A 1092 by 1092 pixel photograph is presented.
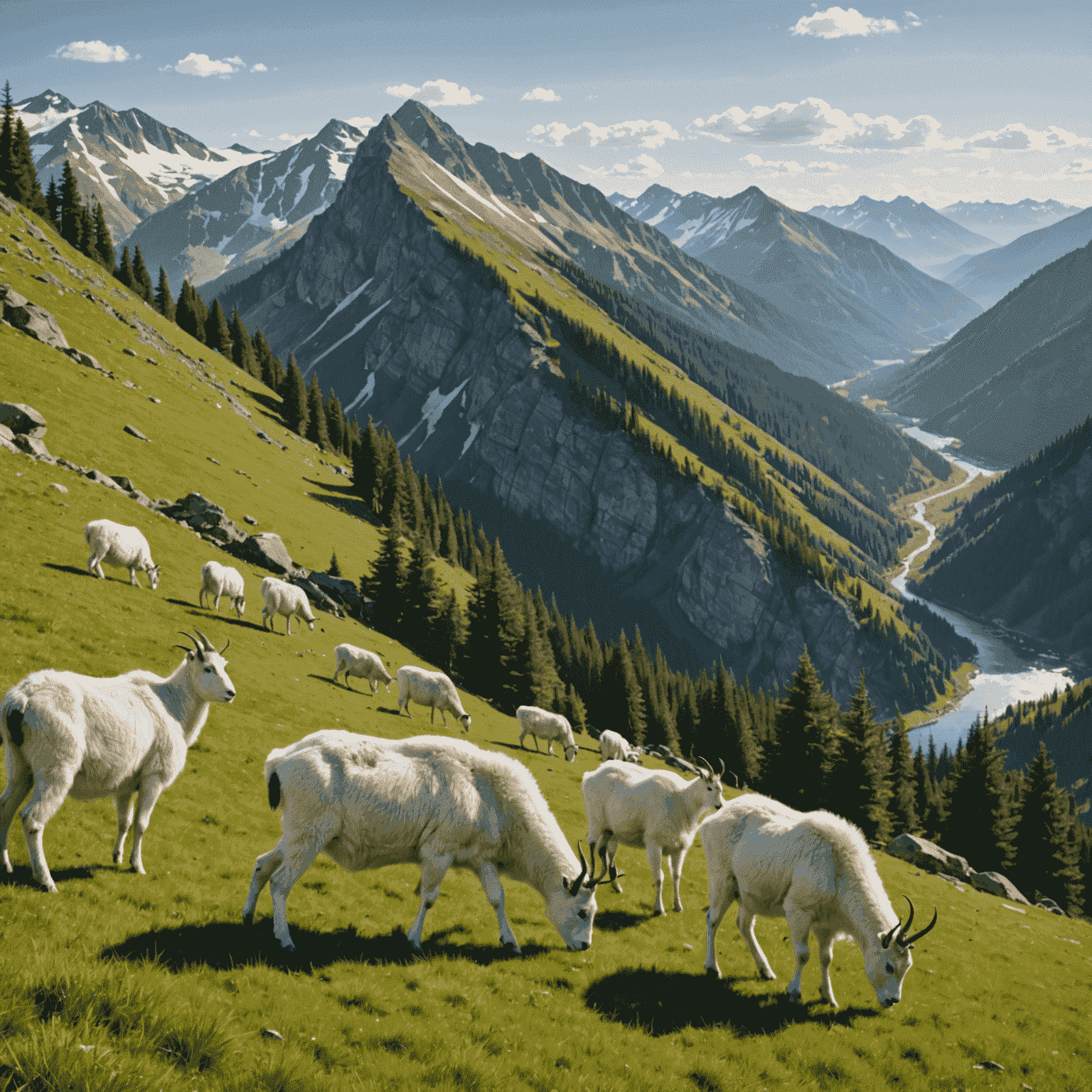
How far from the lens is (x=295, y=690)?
31.8 m

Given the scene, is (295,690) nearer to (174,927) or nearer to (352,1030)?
(174,927)

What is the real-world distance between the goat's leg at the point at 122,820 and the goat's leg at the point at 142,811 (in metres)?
0.22

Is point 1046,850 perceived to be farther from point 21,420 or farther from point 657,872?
point 21,420

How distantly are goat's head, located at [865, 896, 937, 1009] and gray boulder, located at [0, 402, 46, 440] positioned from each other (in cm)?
4848

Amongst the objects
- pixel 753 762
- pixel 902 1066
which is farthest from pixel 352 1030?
pixel 753 762

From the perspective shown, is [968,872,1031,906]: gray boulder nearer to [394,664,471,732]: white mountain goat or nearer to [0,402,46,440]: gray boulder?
[394,664,471,732]: white mountain goat

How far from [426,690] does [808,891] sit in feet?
94.7

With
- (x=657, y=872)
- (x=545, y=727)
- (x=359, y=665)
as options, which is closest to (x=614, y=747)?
(x=545, y=727)

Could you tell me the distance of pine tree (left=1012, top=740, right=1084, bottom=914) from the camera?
63.1 metres

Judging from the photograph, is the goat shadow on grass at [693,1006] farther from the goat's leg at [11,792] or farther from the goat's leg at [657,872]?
the goat's leg at [11,792]

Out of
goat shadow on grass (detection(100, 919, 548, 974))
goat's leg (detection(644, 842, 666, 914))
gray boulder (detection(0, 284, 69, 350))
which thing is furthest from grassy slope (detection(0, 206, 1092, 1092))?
gray boulder (detection(0, 284, 69, 350))

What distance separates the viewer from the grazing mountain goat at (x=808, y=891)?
43.2ft

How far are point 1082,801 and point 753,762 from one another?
151 meters

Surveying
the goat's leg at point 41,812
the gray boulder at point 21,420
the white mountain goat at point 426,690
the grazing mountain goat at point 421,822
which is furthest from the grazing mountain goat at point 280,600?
the goat's leg at point 41,812
